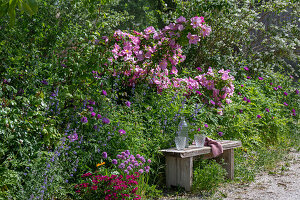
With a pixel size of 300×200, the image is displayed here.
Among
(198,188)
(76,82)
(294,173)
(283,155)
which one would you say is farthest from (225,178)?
(76,82)

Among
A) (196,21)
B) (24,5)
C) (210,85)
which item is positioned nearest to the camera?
(24,5)

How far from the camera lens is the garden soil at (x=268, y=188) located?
3.98 metres

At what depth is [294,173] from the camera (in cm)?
501

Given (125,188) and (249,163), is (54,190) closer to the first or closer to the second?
(125,188)

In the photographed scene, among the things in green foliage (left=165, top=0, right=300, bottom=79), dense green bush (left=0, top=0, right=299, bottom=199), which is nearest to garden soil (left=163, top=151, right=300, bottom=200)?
dense green bush (left=0, top=0, right=299, bottom=199)

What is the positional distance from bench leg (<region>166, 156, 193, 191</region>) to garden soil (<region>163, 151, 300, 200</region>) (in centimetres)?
18

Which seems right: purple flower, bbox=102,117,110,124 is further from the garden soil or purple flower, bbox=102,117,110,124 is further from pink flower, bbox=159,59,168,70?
pink flower, bbox=159,59,168,70

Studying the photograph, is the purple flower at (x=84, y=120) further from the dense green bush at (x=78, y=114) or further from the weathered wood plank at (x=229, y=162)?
the weathered wood plank at (x=229, y=162)

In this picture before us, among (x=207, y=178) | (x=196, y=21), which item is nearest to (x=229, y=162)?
(x=207, y=178)

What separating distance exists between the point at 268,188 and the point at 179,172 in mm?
1119

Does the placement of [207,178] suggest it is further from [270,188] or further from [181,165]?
[270,188]

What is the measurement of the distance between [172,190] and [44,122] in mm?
1634

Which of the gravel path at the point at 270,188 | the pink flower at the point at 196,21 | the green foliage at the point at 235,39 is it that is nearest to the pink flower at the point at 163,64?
the pink flower at the point at 196,21

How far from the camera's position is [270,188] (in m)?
4.34
